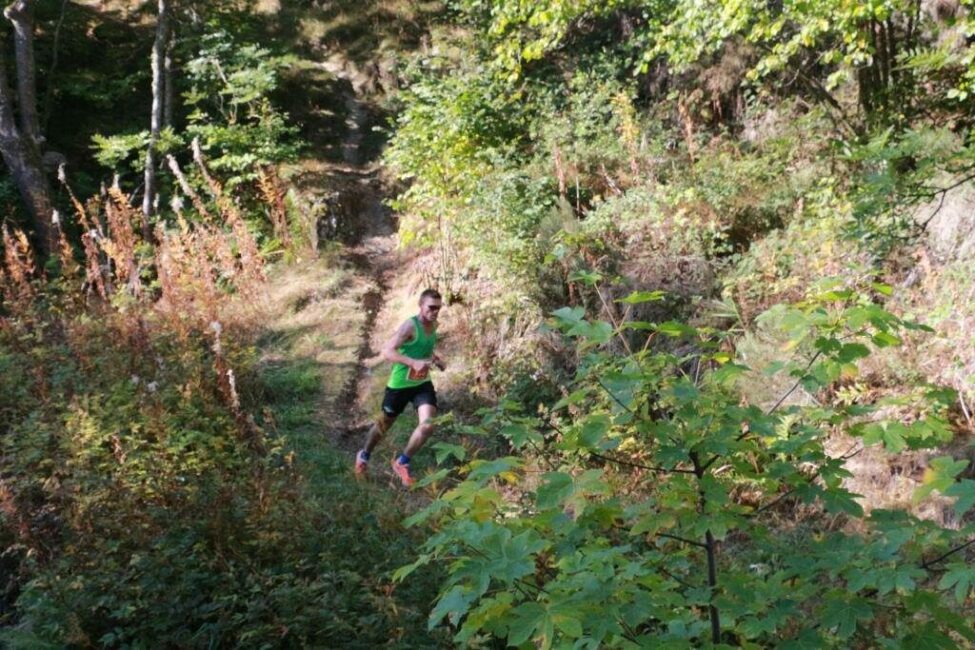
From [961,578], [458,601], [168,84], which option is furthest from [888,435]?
[168,84]

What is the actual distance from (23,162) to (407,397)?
7.47 meters

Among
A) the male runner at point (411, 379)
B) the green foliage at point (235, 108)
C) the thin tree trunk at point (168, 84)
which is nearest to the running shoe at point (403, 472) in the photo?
the male runner at point (411, 379)

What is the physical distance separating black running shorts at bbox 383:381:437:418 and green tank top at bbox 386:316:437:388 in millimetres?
51

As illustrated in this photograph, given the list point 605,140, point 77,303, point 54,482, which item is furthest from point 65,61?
point 54,482

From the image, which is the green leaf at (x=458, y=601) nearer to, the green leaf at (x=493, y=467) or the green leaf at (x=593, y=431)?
the green leaf at (x=493, y=467)

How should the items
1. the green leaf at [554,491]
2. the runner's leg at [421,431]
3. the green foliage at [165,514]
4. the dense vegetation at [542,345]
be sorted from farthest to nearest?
the runner's leg at [421,431] → the green foliage at [165,514] → the dense vegetation at [542,345] → the green leaf at [554,491]

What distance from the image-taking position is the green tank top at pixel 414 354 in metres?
6.42

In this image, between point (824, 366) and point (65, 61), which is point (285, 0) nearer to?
point (65, 61)

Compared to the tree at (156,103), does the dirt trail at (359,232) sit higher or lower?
lower

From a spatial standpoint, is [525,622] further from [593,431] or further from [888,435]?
[888,435]

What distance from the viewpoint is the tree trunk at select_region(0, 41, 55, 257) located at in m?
10.4

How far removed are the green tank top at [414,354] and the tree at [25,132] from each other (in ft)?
20.8

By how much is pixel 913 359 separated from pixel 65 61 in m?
13.8

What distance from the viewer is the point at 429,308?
20.8 feet
